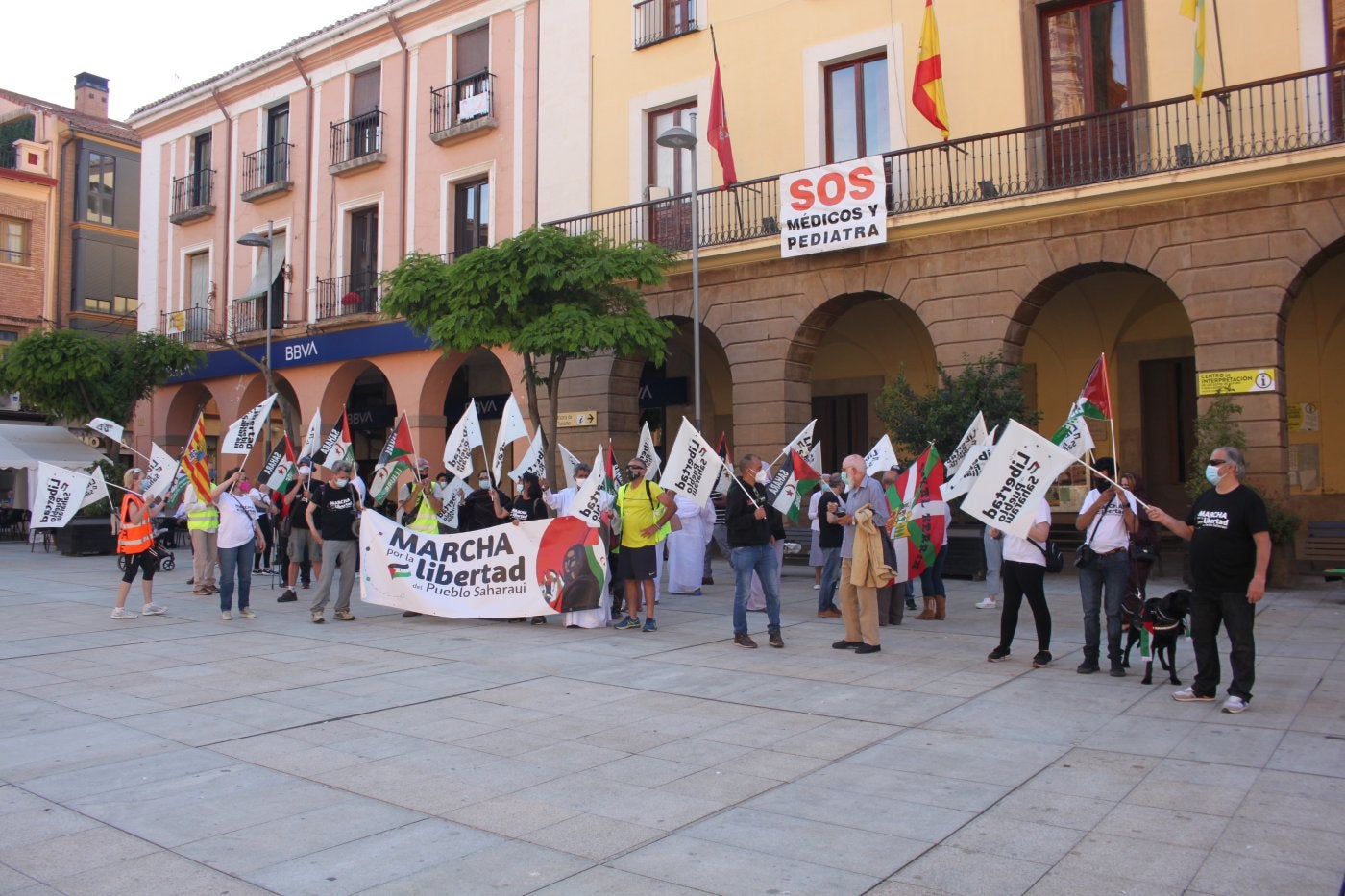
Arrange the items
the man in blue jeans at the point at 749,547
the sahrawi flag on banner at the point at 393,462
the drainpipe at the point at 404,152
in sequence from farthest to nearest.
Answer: the drainpipe at the point at 404,152, the sahrawi flag on banner at the point at 393,462, the man in blue jeans at the point at 749,547

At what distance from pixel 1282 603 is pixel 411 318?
44.8ft

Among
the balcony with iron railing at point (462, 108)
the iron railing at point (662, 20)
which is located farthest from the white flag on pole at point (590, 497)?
the balcony with iron railing at point (462, 108)

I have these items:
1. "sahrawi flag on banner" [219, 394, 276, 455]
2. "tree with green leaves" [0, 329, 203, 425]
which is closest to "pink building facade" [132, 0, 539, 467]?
"tree with green leaves" [0, 329, 203, 425]

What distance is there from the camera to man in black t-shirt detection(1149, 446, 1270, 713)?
6973mm

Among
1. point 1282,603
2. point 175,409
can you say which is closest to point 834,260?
point 1282,603

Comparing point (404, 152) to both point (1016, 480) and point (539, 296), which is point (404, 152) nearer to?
point (539, 296)

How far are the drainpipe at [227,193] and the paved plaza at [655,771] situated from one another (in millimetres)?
20887

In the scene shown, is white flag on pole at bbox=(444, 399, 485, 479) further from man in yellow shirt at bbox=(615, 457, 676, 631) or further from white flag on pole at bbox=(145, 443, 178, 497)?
white flag on pole at bbox=(145, 443, 178, 497)

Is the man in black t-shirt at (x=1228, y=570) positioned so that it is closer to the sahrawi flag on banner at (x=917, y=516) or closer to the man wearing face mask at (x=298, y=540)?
the sahrawi flag on banner at (x=917, y=516)

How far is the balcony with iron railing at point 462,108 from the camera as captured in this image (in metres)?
23.2

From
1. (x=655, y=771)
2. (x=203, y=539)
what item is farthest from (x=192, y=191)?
(x=655, y=771)

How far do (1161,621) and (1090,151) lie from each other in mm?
10236

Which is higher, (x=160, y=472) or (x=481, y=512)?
(x=160, y=472)

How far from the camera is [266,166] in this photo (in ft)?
92.1
